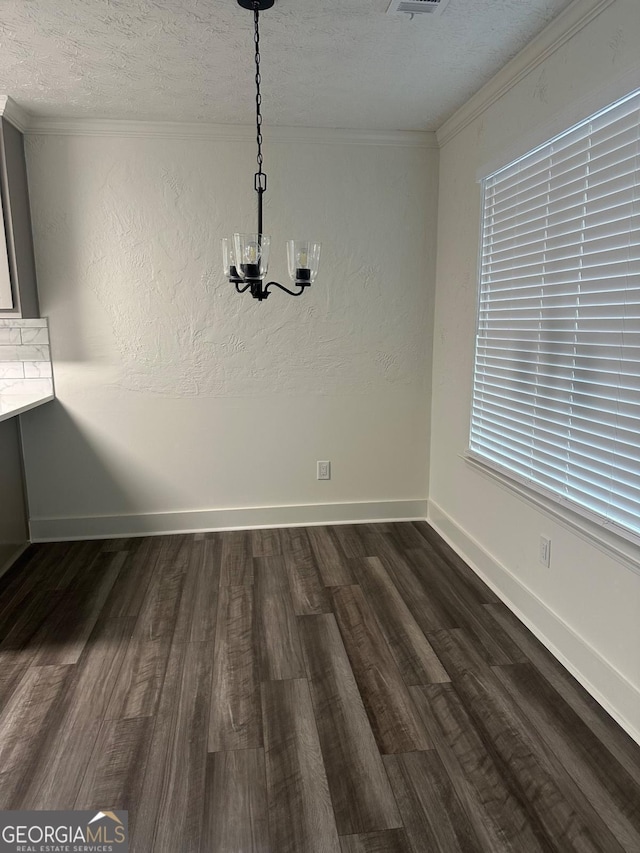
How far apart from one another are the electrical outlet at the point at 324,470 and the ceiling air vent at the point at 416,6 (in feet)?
8.09

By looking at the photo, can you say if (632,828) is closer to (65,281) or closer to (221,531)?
(221,531)

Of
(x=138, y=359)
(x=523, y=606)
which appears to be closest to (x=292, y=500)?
(x=138, y=359)

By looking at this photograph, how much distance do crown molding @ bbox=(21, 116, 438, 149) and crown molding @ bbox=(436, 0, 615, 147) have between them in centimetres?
34

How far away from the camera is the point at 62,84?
272cm

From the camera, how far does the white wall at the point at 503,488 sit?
74.9 inches

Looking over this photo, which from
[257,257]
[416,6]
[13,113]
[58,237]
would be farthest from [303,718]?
[13,113]

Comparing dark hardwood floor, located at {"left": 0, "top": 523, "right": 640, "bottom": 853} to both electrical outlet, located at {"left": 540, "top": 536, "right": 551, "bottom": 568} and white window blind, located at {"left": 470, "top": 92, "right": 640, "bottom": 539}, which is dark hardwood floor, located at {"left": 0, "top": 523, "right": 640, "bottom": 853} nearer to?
electrical outlet, located at {"left": 540, "top": 536, "right": 551, "bottom": 568}

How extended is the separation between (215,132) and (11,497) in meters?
2.47

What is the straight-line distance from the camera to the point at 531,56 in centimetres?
236

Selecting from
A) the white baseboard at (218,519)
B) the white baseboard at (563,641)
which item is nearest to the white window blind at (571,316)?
the white baseboard at (563,641)

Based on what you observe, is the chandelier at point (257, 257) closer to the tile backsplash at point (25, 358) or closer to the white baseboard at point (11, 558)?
the tile backsplash at point (25, 358)

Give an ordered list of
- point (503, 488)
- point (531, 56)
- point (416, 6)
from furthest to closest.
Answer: point (503, 488), point (531, 56), point (416, 6)

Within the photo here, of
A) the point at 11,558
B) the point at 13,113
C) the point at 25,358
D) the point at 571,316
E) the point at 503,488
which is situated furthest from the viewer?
the point at 25,358

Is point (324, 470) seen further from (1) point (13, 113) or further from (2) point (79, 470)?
(1) point (13, 113)
